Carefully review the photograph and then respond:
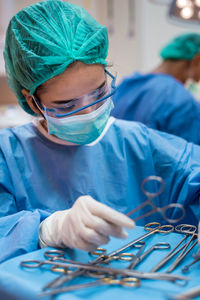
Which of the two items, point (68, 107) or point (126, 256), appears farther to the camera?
point (68, 107)

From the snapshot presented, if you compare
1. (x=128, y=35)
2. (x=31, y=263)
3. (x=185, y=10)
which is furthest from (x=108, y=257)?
(x=128, y=35)

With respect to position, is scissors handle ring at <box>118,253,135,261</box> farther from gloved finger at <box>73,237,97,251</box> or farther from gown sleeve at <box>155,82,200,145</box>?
gown sleeve at <box>155,82,200,145</box>

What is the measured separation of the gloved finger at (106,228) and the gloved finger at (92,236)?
11 mm

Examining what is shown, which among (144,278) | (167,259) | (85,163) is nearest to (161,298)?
(144,278)

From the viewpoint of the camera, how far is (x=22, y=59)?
116 centimetres

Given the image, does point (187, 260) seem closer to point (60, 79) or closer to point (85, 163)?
point (85, 163)

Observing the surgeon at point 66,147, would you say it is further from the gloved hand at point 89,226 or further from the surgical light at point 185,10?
the surgical light at point 185,10

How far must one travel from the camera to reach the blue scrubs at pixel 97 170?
1.27 m

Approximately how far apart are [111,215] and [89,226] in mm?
88

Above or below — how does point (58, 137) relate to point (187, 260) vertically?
above

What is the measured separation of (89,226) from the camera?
88 cm

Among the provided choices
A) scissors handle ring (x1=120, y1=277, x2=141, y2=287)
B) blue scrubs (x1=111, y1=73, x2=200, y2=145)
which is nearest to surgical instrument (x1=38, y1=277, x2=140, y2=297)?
scissors handle ring (x1=120, y1=277, x2=141, y2=287)

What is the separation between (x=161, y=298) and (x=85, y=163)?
74 centimetres

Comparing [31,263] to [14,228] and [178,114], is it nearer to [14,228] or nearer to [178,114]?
[14,228]
